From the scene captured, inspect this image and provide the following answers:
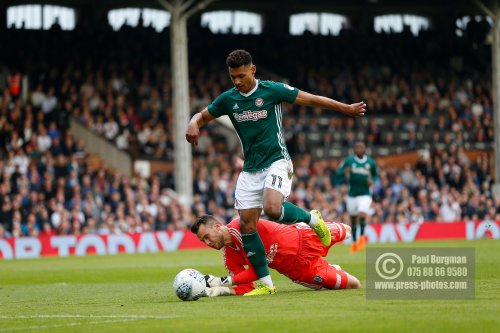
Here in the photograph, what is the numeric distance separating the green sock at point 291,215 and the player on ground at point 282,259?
0.63ft

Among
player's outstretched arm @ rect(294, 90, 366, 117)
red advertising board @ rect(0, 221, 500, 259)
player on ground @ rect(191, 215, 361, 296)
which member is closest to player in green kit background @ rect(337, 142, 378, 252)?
red advertising board @ rect(0, 221, 500, 259)

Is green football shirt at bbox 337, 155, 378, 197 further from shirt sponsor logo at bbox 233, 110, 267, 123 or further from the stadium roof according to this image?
the stadium roof

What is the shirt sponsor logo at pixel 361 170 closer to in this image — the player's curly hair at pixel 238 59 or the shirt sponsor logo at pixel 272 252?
the shirt sponsor logo at pixel 272 252

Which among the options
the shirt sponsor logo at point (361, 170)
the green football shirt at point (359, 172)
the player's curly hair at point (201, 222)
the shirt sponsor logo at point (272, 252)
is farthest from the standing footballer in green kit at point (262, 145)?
the shirt sponsor logo at point (361, 170)

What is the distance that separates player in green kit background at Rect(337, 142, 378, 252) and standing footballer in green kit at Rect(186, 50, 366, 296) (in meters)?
12.2

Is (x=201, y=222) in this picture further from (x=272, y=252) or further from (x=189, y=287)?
(x=272, y=252)

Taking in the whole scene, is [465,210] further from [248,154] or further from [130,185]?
[248,154]

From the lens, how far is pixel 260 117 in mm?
11648

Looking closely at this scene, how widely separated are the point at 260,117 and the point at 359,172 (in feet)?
43.1

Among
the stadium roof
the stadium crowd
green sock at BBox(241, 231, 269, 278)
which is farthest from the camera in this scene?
the stadium roof

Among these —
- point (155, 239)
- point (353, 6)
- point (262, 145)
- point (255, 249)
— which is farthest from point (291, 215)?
point (353, 6)

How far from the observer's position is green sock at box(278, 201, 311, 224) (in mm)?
11508

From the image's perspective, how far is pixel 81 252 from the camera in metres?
28.5

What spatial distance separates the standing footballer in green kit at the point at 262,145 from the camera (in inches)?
449
